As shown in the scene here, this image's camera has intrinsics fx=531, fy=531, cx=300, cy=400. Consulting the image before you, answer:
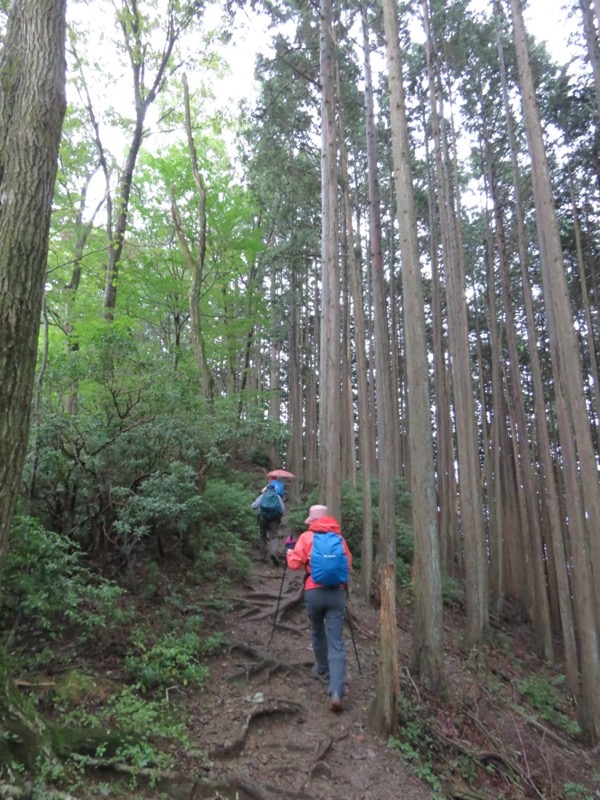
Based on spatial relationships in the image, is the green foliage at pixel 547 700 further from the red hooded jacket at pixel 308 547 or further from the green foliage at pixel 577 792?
the red hooded jacket at pixel 308 547

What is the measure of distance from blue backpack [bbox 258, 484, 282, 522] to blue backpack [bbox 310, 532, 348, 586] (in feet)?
12.8

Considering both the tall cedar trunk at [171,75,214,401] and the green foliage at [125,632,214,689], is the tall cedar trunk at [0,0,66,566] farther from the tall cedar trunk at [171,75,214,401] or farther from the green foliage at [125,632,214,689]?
the tall cedar trunk at [171,75,214,401]

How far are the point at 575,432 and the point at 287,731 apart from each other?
6637 mm

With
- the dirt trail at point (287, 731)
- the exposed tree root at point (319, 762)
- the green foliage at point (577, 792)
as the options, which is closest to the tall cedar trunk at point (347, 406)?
the dirt trail at point (287, 731)

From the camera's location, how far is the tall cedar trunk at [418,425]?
6230 millimetres

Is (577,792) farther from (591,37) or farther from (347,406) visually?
(591,37)

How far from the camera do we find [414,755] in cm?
488

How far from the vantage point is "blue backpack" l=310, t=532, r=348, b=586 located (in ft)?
17.1

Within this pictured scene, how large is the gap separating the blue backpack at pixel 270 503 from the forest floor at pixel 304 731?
1.12 meters

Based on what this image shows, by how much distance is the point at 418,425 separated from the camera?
6.79 m

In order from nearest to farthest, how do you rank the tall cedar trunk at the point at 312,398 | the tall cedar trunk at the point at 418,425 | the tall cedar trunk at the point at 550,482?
the tall cedar trunk at the point at 418,425
the tall cedar trunk at the point at 550,482
the tall cedar trunk at the point at 312,398

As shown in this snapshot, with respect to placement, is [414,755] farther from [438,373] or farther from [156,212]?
[156,212]

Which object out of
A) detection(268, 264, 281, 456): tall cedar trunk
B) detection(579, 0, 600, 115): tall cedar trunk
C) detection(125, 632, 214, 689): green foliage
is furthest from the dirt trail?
detection(268, 264, 281, 456): tall cedar trunk

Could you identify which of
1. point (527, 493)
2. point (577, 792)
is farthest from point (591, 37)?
point (577, 792)
